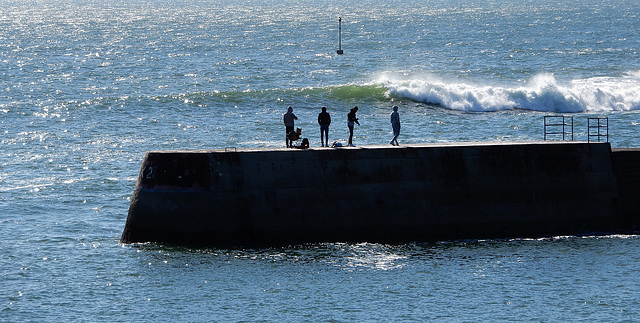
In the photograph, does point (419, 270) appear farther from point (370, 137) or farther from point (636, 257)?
point (370, 137)

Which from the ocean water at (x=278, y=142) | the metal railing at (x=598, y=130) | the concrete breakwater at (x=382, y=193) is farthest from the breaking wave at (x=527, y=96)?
the concrete breakwater at (x=382, y=193)

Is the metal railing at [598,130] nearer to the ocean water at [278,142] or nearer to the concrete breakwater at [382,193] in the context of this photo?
the ocean water at [278,142]

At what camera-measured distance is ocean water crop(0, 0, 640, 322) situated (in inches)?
990

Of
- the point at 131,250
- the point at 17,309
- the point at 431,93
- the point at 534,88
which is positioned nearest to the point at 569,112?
the point at 534,88

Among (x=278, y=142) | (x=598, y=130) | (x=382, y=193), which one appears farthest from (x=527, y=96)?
(x=382, y=193)

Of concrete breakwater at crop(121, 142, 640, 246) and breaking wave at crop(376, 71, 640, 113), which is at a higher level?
breaking wave at crop(376, 71, 640, 113)

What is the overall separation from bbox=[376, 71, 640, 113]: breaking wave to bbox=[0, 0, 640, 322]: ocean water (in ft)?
0.52

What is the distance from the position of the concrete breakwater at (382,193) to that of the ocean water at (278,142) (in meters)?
0.74

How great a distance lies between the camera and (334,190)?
2953 cm

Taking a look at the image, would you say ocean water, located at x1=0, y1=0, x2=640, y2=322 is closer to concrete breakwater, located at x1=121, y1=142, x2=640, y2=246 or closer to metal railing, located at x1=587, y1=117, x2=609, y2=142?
metal railing, located at x1=587, y1=117, x2=609, y2=142

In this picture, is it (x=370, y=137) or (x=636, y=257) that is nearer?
(x=636, y=257)

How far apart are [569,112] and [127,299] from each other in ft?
121

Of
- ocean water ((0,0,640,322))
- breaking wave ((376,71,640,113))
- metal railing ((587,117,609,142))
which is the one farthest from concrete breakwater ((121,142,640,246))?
breaking wave ((376,71,640,113))

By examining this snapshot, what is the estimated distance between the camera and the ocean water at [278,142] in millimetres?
25156
